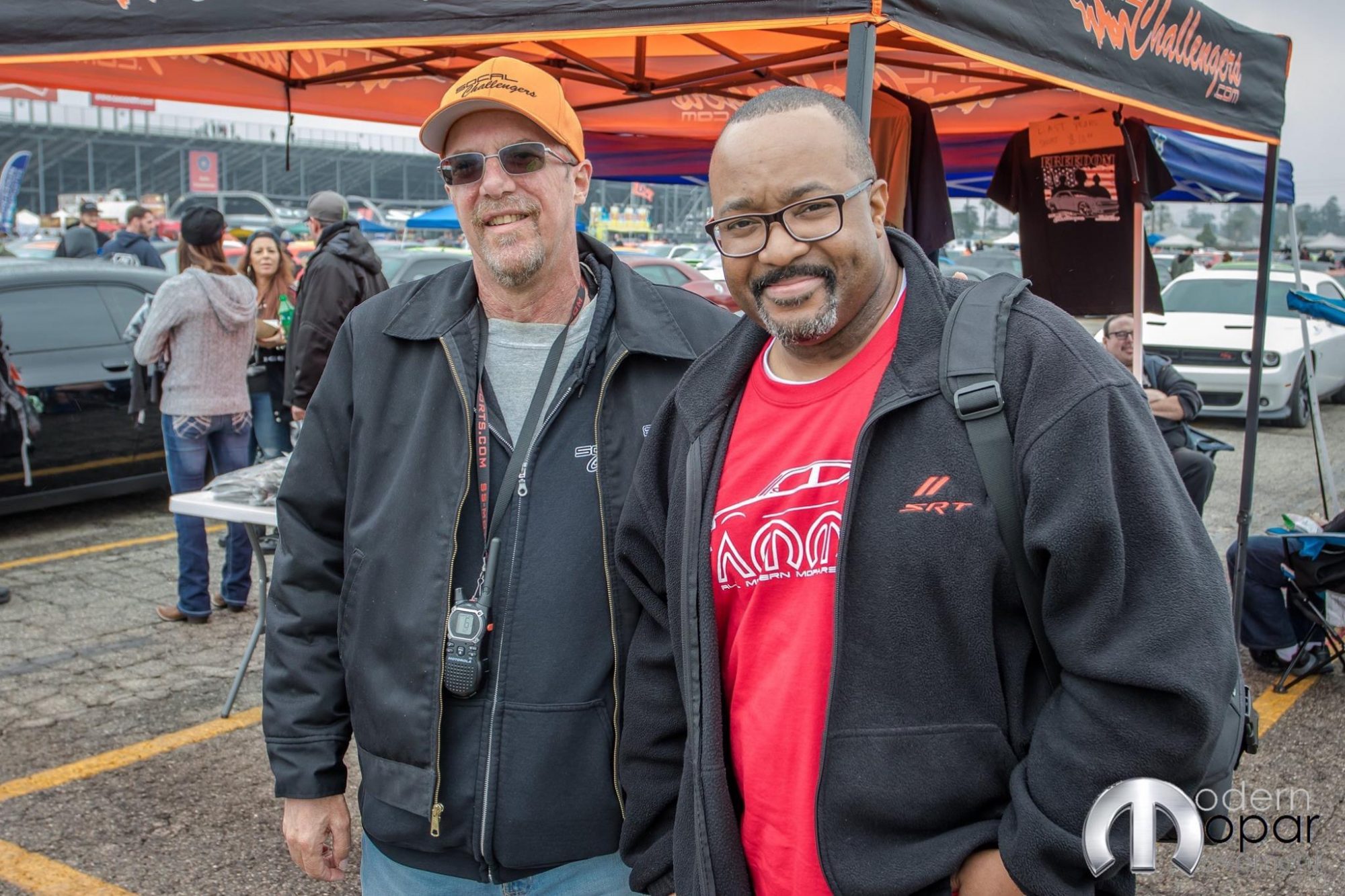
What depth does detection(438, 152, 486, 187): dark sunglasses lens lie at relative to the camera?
7.02 ft

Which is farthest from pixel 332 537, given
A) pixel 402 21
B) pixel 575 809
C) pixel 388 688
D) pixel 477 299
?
pixel 402 21

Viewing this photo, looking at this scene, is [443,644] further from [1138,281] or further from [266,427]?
[266,427]

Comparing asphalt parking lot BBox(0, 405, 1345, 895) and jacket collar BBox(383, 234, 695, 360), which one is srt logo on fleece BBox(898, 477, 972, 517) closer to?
jacket collar BBox(383, 234, 695, 360)

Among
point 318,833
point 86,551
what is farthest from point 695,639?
point 86,551

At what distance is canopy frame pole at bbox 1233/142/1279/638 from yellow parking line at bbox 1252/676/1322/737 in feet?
0.98

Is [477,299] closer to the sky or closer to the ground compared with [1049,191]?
closer to the ground

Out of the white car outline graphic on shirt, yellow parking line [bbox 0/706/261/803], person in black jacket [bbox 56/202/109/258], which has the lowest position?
yellow parking line [bbox 0/706/261/803]

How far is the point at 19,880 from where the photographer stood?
3395mm

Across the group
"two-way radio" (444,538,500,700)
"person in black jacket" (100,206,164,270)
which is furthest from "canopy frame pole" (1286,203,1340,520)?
"person in black jacket" (100,206,164,270)

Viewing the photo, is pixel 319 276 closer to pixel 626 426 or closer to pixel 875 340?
pixel 626 426

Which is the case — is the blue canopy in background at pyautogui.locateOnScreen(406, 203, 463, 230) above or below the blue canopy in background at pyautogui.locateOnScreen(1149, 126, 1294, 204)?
above

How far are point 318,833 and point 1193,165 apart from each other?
562 centimetres

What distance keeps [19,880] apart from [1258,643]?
5056 mm

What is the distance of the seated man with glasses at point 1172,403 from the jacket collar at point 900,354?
14.7ft
